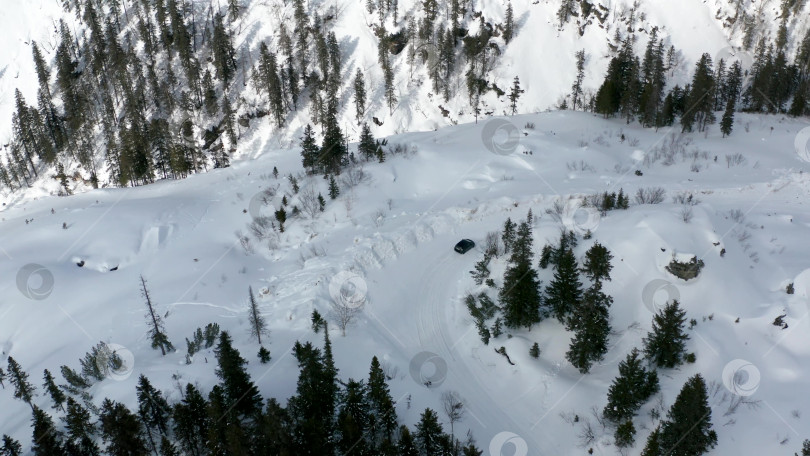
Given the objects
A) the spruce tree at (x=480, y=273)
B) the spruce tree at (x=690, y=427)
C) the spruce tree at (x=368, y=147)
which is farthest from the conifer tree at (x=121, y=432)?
the spruce tree at (x=368, y=147)

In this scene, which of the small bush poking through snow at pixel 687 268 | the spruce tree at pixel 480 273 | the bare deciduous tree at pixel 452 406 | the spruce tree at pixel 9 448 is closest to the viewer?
the spruce tree at pixel 9 448

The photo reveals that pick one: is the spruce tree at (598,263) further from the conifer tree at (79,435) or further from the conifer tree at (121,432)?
the conifer tree at (79,435)

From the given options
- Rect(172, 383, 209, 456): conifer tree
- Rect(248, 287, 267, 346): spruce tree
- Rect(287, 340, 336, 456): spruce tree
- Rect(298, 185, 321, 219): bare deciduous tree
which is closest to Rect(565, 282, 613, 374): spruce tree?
Rect(287, 340, 336, 456): spruce tree

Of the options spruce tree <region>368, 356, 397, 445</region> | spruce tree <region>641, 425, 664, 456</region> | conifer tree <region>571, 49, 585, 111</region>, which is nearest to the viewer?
spruce tree <region>641, 425, 664, 456</region>

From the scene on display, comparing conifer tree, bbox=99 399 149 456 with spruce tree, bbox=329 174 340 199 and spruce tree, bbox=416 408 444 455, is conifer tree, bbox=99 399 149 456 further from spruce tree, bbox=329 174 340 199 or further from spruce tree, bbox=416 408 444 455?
spruce tree, bbox=329 174 340 199

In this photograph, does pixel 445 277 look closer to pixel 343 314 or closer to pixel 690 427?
pixel 343 314

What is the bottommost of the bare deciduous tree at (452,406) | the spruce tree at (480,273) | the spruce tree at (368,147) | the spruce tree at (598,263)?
the bare deciduous tree at (452,406)
